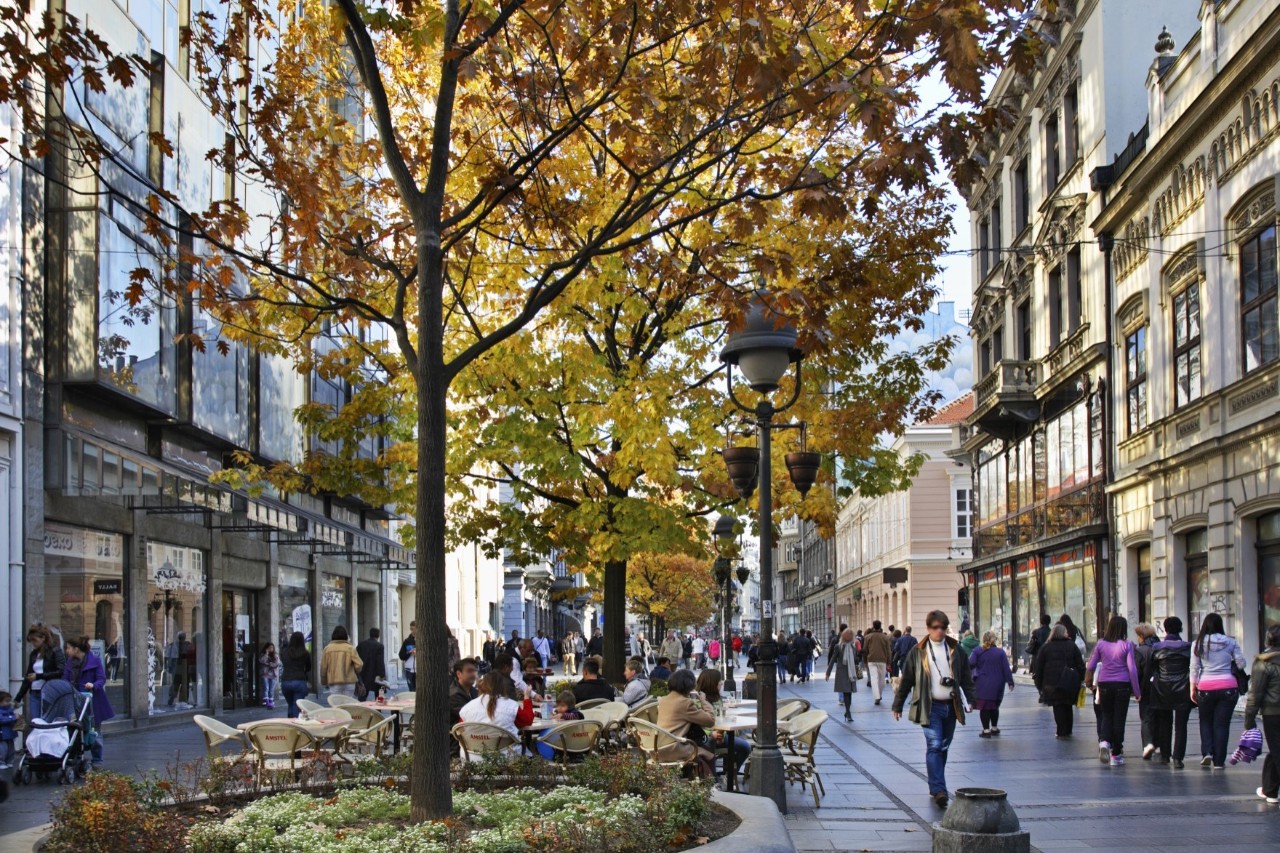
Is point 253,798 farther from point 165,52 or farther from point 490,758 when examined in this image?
point 165,52

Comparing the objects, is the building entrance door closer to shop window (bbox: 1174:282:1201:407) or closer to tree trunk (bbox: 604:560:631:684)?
tree trunk (bbox: 604:560:631:684)

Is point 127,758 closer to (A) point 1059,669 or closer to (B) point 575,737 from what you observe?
(B) point 575,737

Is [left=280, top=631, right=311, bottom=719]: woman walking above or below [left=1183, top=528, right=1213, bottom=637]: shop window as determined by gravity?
below

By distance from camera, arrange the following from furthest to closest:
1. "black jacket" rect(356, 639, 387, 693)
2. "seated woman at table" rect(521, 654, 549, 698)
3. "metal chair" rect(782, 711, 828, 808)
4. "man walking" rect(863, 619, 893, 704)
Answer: "man walking" rect(863, 619, 893, 704)
"seated woman at table" rect(521, 654, 549, 698)
"black jacket" rect(356, 639, 387, 693)
"metal chair" rect(782, 711, 828, 808)

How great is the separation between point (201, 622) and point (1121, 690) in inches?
692

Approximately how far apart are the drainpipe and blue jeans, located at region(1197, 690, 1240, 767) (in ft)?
49.4

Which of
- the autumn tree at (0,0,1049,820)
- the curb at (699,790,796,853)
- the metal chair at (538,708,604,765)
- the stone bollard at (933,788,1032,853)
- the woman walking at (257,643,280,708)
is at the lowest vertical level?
the woman walking at (257,643,280,708)

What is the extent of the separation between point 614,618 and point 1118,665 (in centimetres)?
774

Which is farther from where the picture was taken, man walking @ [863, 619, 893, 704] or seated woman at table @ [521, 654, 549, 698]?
man walking @ [863, 619, 893, 704]

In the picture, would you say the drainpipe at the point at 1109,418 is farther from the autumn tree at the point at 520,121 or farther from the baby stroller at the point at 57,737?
the baby stroller at the point at 57,737

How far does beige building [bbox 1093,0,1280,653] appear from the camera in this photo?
21172 millimetres

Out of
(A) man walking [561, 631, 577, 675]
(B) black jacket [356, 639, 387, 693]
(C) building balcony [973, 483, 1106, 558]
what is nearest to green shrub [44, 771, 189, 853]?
(B) black jacket [356, 639, 387, 693]

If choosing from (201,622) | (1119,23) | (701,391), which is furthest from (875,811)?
(1119,23)

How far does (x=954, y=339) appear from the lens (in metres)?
20.4
